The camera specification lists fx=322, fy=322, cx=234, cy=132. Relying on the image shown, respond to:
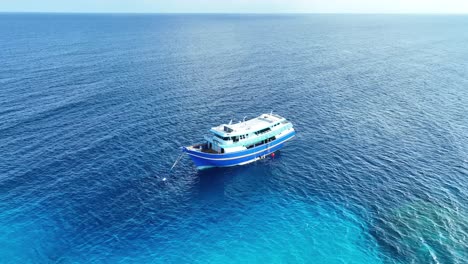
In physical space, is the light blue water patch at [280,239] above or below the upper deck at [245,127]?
below

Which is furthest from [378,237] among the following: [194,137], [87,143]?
[87,143]

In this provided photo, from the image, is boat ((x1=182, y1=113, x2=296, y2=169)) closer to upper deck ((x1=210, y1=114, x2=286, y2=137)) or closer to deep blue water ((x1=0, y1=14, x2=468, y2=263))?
upper deck ((x1=210, y1=114, x2=286, y2=137))

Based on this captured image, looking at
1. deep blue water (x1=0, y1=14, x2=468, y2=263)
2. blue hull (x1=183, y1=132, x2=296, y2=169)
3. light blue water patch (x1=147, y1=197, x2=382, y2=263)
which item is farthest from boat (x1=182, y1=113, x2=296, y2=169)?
light blue water patch (x1=147, y1=197, x2=382, y2=263)

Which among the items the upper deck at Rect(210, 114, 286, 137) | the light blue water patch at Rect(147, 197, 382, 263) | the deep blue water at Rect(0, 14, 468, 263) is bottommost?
the light blue water patch at Rect(147, 197, 382, 263)

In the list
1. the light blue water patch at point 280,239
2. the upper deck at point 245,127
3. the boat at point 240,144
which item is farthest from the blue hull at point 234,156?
the light blue water patch at point 280,239

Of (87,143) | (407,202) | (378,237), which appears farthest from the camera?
(87,143)

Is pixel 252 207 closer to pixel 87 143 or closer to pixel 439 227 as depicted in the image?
pixel 439 227

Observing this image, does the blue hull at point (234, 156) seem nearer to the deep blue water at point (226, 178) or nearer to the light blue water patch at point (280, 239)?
the deep blue water at point (226, 178)

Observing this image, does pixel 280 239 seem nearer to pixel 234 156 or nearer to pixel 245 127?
pixel 234 156

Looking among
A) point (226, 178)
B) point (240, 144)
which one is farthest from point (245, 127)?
point (226, 178)
